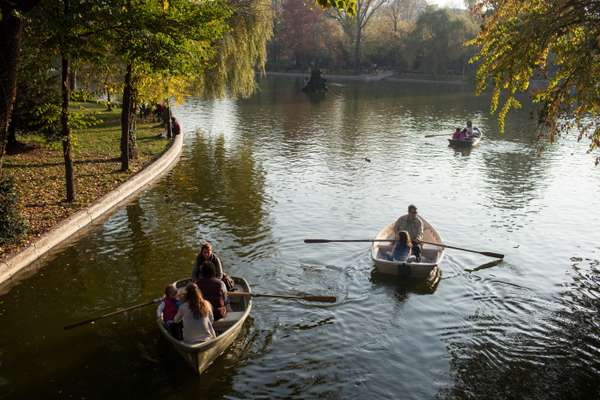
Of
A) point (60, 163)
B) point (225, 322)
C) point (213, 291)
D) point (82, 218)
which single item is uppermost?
point (60, 163)

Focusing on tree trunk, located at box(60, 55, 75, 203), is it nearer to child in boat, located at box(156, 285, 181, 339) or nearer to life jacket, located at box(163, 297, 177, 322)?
child in boat, located at box(156, 285, 181, 339)

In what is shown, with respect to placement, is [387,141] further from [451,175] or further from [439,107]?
[439,107]

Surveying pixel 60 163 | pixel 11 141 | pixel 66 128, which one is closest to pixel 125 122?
pixel 60 163

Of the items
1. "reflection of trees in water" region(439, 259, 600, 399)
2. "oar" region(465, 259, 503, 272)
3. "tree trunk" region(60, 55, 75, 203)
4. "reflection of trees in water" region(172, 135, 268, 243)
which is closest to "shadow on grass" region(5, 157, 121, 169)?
"reflection of trees in water" region(172, 135, 268, 243)

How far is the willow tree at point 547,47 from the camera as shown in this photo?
1288cm

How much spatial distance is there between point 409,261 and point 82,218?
10638 mm

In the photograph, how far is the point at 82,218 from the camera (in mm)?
17734

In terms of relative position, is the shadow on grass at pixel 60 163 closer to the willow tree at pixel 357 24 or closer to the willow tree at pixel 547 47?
the willow tree at pixel 547 47

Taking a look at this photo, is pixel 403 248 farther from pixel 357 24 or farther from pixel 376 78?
pixel 357 24

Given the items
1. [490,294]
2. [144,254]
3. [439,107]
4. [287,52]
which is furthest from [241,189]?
[287,52]

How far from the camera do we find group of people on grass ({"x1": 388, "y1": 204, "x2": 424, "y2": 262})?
1491 centimetres

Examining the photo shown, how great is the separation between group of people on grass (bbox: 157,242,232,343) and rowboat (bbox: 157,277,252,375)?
151 millimetres

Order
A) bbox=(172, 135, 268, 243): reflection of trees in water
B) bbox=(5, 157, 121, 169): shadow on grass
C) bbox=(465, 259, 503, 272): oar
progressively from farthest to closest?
bbox=(5, 157, 121, 169): shadow on grass → bbox=(172, 135, 268, 243): reflection of trees in water → bbox=(465, 259, 503, 272): oar

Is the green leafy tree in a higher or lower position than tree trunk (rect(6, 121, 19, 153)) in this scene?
higher
